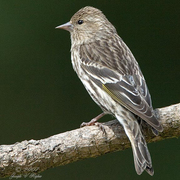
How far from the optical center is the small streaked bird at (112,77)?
358 centimetres

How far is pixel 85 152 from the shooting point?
3650 mm

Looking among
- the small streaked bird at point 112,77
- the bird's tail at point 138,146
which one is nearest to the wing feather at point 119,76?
the small streaked bird at point 112,77

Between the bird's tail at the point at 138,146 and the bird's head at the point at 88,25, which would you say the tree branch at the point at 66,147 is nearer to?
the bird's tail at the point at 138,146

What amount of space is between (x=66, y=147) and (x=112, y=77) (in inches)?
29.2

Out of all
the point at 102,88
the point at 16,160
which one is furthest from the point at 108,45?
the point at 16,160

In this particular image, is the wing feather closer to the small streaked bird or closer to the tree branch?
the small streaked bird

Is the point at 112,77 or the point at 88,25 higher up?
the point at 88,25

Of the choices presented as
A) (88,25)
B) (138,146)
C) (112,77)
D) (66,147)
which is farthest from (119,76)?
(88,25)

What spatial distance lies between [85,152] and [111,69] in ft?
2.61

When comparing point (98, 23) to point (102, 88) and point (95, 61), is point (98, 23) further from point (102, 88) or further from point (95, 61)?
point (102, 88)

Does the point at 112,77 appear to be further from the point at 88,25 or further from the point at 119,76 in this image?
the point at 88,25

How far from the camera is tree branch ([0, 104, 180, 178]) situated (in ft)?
11.7

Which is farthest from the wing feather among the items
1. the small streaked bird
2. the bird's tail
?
the bird's tail

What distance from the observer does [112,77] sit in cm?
393
